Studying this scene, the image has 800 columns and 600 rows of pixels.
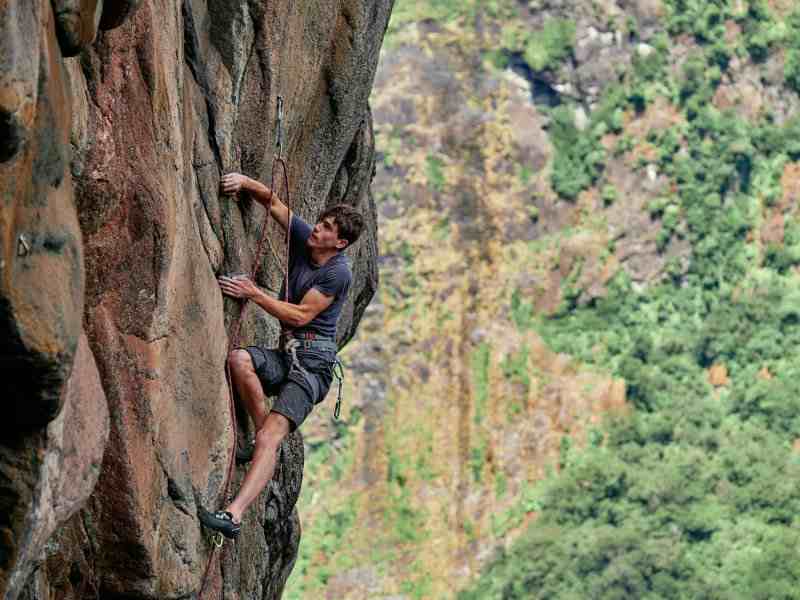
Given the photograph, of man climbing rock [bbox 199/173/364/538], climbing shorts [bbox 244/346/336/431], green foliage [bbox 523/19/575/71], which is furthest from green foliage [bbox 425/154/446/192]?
climbing shorts [bbox 244/346/336/431]

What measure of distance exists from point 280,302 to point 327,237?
0.66 meters

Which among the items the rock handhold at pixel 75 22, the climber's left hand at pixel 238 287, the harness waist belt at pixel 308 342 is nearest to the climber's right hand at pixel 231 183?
the climber's left hand at pixel 238 287

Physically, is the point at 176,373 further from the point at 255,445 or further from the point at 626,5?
the point at 626,5

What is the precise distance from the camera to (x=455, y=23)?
64875mm

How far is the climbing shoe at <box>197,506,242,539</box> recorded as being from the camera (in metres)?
10.4

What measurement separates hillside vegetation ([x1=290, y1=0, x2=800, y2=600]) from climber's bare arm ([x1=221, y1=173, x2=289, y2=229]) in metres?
45.4

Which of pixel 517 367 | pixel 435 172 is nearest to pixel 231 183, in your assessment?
pixel 517 367

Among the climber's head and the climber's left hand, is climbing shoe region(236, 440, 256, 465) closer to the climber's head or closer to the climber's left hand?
the climber's left hand

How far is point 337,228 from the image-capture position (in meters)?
11.7

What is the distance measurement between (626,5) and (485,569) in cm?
2254

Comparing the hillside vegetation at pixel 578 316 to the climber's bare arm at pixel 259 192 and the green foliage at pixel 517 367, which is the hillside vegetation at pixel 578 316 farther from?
the climber's bare arm at pixel 259 192

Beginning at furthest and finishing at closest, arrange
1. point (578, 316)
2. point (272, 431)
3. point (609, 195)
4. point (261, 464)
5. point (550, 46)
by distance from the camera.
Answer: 1. point (550, 46)
2. point (609, 195)
3. point (578, 316)
4. point (272, 431)
5. point (261, 464)

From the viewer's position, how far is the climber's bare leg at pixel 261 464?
10.7 metres

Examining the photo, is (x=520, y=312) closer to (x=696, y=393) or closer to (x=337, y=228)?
(x=696, y=393)
